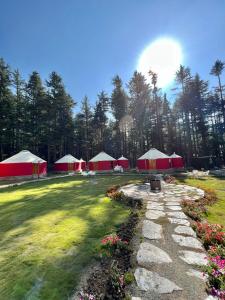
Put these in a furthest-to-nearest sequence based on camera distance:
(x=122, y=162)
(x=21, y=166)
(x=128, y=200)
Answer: (x=122, y=162) → (x=21, y=166) → (x=128, y=200)

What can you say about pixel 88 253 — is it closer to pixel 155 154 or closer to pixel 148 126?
pixel 155 154

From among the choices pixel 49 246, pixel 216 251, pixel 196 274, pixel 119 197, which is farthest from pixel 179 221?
pixel 119 197

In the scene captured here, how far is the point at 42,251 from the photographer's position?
367cm

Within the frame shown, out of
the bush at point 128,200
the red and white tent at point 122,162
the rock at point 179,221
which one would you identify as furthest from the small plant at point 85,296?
the red and white tent at point 122,162

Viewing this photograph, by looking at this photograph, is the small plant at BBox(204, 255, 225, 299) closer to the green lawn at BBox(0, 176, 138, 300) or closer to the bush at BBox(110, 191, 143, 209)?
the green lawn at BBox(0, 176, 138, 300)

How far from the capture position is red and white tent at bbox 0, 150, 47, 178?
Answer: 19.7 metres

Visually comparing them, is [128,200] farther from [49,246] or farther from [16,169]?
[16,169]

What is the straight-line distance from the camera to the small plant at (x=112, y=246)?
344 cm

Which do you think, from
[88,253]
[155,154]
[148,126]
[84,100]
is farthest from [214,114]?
[88,253]

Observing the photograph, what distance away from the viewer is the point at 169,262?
299cm

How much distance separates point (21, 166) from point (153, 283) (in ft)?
67.6

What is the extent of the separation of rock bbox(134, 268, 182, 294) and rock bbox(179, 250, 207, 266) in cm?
63

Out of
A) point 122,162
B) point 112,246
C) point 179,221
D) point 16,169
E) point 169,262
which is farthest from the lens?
point 122,162

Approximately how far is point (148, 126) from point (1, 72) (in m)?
24.8
